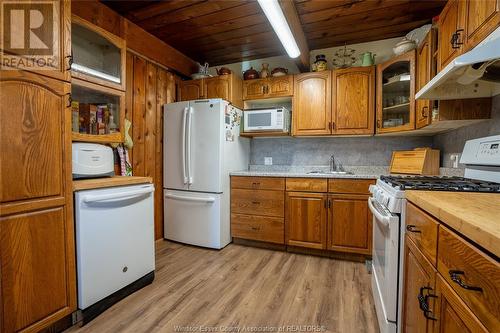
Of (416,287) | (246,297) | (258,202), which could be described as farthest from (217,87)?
(416,287)

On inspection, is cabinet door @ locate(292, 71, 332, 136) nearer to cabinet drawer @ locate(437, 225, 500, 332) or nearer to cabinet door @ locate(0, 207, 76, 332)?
cabinet drawer @ locate(437, 225, 500, 332)

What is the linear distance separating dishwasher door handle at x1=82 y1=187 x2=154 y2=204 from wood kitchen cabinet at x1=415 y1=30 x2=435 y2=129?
7.77ft

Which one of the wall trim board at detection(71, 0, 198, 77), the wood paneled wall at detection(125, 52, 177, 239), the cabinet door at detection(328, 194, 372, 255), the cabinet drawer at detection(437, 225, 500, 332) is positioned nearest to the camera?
the cabinet drawer at detection(437, 225, 500, 332)

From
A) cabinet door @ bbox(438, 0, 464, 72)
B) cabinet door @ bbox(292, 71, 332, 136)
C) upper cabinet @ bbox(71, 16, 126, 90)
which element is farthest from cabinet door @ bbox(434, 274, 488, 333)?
upper cabinet @ bbox(71, 16, 126, 90)

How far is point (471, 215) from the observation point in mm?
667

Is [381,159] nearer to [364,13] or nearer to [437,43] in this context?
[437,43]

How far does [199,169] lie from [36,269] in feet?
5.62

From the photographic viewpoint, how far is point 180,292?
6.38 ft

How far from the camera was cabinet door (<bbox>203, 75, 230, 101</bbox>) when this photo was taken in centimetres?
304

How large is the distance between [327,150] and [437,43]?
4.98 ft

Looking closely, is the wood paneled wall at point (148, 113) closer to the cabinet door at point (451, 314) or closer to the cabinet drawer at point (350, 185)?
the cabinet drawer at point (350, 185)

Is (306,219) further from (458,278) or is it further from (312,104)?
(458,278)

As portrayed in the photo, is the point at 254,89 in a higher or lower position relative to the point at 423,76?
higher

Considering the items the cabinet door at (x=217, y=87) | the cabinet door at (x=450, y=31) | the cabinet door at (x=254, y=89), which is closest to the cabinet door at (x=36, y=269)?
the cabinet door at (x=217, y=87)
